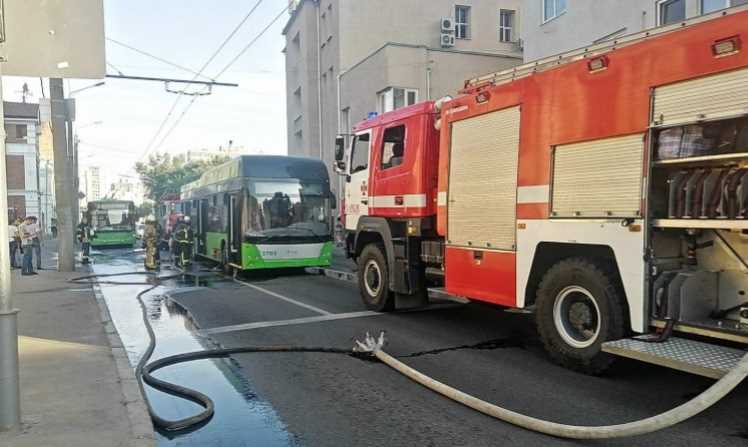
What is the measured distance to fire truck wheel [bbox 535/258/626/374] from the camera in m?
5.31

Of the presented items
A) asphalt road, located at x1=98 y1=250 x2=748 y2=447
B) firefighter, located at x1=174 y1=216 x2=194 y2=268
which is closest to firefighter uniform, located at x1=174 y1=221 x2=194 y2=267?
firefighter, located at x1=174 y1=216 x2=194 y2=268

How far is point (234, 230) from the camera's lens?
14.9 metres

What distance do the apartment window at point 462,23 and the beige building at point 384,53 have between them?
5 centimetres

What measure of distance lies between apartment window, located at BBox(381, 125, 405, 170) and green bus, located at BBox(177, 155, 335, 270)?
590 centimetres

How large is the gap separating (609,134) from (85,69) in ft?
14.6

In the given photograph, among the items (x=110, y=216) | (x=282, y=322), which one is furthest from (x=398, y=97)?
(x=110, y=216)

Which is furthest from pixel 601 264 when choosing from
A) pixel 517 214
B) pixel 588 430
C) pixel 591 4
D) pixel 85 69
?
pixel 591 4

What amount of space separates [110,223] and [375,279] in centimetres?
2458

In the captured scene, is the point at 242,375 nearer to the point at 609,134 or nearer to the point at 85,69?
the point at 85,69

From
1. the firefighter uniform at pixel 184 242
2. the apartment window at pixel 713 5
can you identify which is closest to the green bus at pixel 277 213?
the firefighter uniform at pixel 184 242

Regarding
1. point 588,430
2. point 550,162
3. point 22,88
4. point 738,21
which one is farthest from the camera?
point 22,88

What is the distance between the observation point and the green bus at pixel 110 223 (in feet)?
97.2

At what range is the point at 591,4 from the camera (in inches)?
558

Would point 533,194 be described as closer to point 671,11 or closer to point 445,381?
point 445,381
